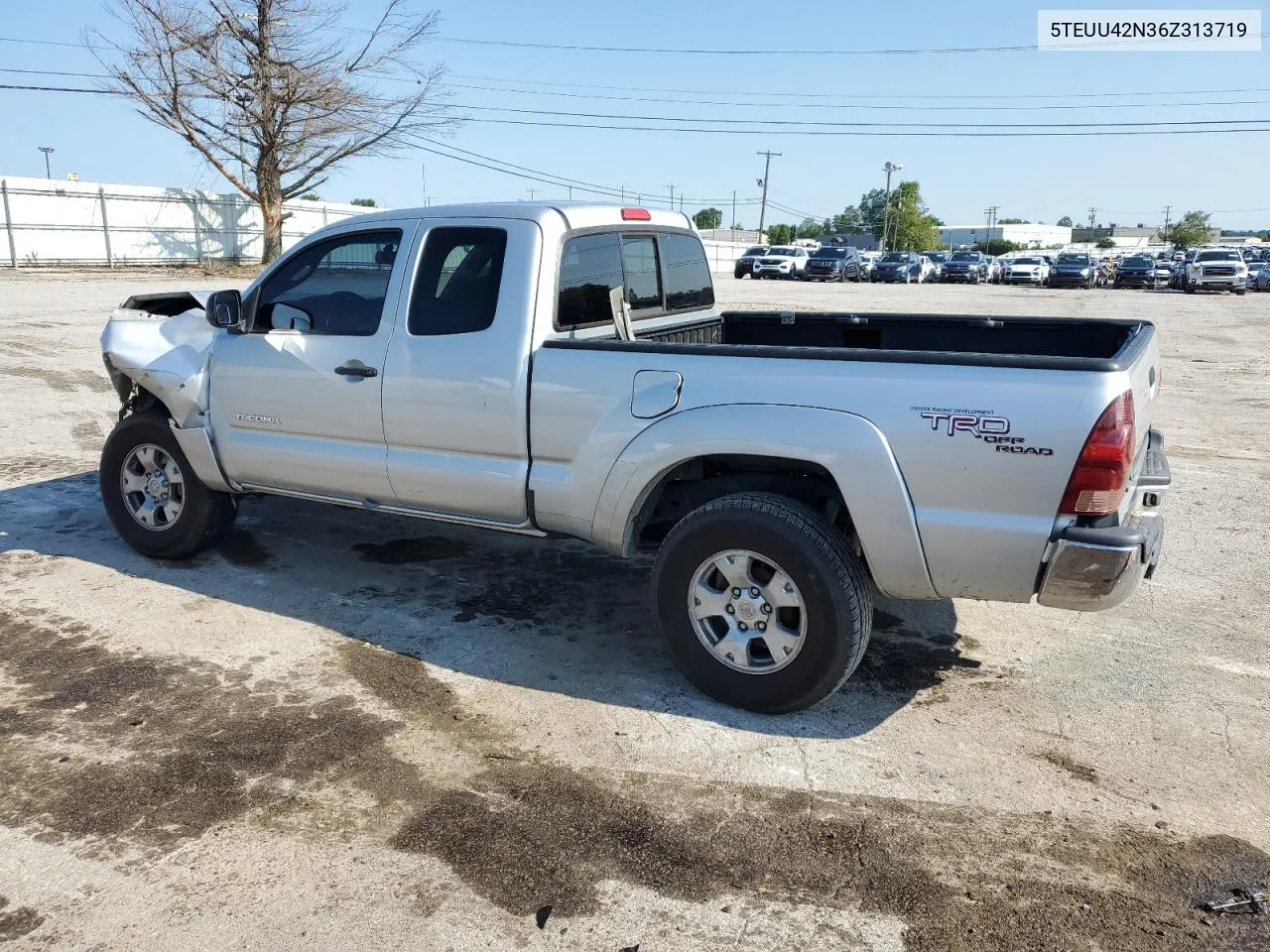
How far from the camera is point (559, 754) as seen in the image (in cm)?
360

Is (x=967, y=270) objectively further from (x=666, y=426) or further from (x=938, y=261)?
(x=666, y=426)

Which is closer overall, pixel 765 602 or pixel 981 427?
pixel 981 427

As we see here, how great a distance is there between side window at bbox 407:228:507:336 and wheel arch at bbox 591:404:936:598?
3.28 feet

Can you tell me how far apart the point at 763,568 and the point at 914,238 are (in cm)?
12746

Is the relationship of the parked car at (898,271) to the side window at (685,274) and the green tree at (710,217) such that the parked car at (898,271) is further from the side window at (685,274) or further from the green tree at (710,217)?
the green tree at (710,217)

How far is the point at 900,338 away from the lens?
5402 millimetres

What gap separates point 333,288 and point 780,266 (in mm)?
42550

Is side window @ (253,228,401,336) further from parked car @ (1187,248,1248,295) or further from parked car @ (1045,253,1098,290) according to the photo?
parked car @ (1045,253,1098,290)

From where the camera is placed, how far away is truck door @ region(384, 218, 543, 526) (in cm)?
425

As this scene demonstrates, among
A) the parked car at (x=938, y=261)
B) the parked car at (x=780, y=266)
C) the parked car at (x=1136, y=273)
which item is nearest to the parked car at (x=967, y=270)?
the parked car at (x=938, y=261)

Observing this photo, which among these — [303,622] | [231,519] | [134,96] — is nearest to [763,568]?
[303,622]

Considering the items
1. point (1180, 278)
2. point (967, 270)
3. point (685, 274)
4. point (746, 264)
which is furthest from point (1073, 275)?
point (685, 274)

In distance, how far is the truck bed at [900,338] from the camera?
3.62 meters

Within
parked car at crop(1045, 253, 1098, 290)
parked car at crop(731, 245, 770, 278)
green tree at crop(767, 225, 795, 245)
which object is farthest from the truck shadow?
green tree at crop(767, 225, 795, 245)
